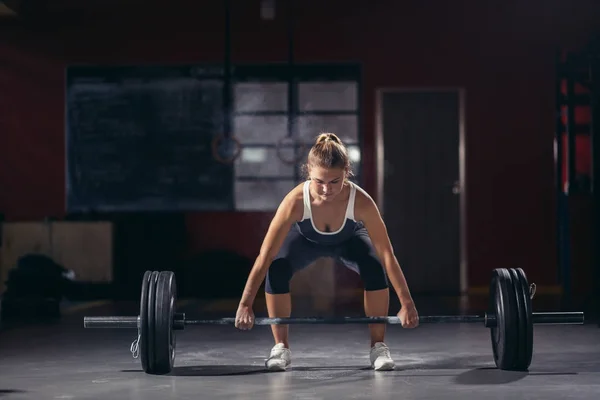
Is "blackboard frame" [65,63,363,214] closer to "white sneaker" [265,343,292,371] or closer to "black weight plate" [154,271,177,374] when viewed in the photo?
"white sneaker" [265,343,292,371]

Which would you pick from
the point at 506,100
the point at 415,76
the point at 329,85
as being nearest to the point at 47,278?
the point at 329,85

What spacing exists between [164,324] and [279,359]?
564 mm

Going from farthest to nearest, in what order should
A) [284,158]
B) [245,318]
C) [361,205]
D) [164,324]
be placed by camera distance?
[284,158] → [361,205] → [164,324] → [245,318]

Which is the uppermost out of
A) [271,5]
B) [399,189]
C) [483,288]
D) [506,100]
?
[271,5]

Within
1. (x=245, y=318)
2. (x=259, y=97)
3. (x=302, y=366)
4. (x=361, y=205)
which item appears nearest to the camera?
(x=245, y=318)

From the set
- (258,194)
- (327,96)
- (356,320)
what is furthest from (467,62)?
(356,320)

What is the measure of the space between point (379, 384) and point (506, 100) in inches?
234

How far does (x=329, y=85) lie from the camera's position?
389 inches

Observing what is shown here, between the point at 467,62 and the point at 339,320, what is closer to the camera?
the point at 339,320

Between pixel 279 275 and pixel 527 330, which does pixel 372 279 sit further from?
pixel 527 330

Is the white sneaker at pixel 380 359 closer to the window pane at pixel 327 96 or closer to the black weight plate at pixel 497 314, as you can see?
the black weight plate at pixel 497 314

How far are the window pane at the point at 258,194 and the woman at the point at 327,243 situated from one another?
495cm

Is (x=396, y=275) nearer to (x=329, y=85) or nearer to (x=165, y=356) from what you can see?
(x=165, y=356)

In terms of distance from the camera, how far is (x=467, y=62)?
991cm
